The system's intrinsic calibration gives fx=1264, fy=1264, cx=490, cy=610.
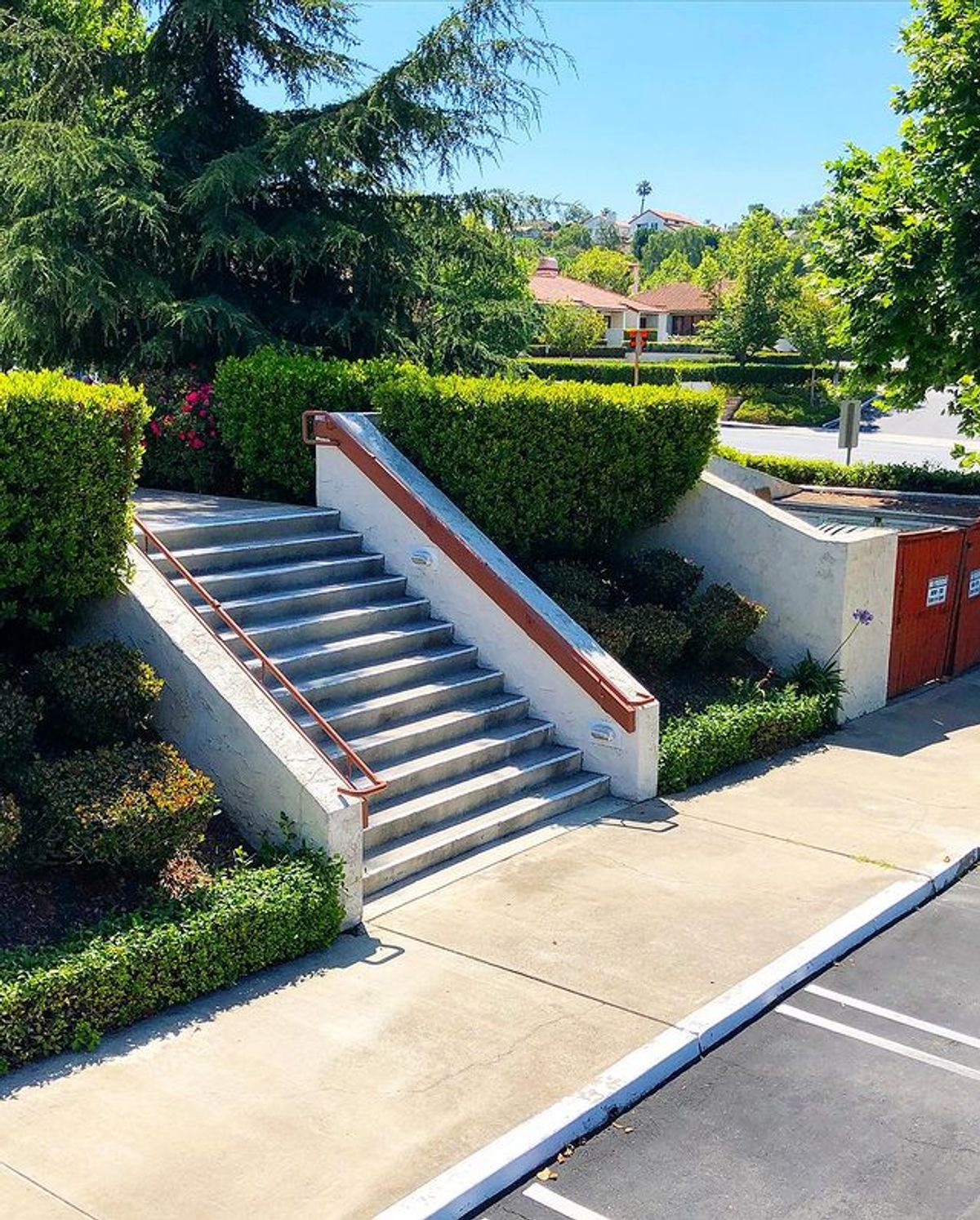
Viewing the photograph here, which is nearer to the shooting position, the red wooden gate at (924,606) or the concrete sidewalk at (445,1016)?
the concrete sidewalk at (445,1016)

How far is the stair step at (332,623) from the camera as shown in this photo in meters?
9.54

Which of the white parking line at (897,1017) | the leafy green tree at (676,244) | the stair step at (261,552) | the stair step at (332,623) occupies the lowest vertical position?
the white parking line at (897,1017)

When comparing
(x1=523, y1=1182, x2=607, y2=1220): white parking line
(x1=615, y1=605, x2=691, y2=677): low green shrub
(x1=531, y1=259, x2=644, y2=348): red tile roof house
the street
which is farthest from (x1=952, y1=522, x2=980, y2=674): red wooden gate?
(x1=531, y1=259, x2=644, y2=348): red tile roof house

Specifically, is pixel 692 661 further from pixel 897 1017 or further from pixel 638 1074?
pixel 638 1074

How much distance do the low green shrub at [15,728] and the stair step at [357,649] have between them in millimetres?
2131

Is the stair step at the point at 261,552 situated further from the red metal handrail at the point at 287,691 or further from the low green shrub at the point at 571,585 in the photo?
the low green shrub at the point at 571,585

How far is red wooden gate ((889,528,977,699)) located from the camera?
1360 cm

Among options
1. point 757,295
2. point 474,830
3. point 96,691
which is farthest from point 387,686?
point 757,295

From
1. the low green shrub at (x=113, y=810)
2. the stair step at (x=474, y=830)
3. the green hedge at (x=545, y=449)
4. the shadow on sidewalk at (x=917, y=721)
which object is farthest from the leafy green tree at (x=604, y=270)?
the low green shrub at (x=113, y=810)

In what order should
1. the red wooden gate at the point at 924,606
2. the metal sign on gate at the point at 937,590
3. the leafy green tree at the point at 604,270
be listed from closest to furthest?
the red wooden gate at the point at 924,606 → the metal sign on gate at the point at 937,590 → the leafy green tree at the point at 604,270

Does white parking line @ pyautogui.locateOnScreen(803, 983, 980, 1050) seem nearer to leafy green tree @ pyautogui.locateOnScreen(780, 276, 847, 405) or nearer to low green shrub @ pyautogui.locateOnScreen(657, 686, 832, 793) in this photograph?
low green shrub @ pyautogui.locateOnScreen(657, 686, 832, 793)

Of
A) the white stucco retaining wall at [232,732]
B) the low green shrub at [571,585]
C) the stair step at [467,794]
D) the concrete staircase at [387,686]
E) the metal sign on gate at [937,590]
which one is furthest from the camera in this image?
the metal sign on gate at [937,590]

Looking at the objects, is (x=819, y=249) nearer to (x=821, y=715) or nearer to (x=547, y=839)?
(x=821, y=715)

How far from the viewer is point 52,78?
15.6 metres
